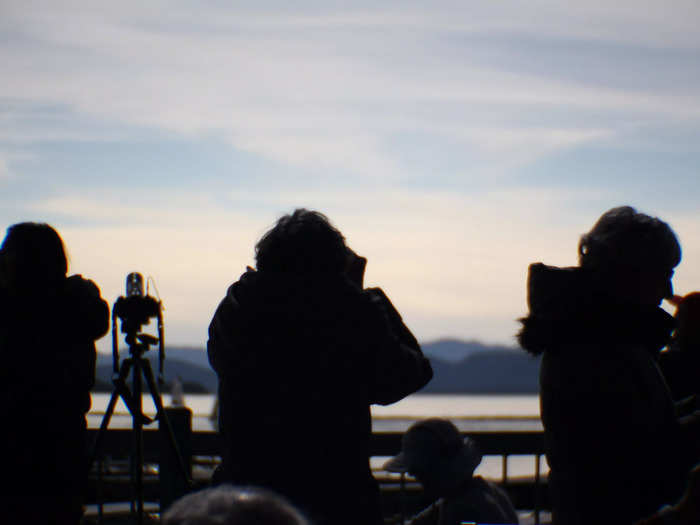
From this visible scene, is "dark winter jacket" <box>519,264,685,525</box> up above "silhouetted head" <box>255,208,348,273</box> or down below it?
below

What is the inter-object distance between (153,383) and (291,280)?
191cm

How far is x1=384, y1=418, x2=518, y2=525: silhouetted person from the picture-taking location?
400cm

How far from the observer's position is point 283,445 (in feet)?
11.0

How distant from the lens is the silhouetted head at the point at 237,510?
1563 millimetres

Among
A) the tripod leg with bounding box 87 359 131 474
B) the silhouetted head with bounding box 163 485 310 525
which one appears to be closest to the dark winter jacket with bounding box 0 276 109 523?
the tripod leg with bounding box 87 359 131 474

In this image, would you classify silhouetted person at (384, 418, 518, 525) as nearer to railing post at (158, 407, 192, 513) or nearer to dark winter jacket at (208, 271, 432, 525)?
dark winter jacket at (208, 271, 432, 525)

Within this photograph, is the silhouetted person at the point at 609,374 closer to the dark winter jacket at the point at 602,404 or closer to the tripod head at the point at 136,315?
the dark winter jacket at the point at 602,404

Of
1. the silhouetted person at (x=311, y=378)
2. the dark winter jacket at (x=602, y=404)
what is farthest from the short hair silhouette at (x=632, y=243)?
the silhouetted person at (x=311, y=378)

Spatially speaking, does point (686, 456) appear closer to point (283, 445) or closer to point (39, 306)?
point (283, 445)

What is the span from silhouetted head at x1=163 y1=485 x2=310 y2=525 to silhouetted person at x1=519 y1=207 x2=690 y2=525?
1.76m

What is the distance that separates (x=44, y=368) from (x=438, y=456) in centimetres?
158

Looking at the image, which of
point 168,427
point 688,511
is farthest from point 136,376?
point 688,511

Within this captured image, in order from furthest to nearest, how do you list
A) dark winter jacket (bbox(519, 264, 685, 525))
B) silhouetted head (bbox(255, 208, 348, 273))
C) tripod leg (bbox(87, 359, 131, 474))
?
tripod leg (bbox(87, 359, 131, 474)) < silhouetted head (bbox(255, 208, 348, 273)) < dark winter jacket (bbox(519, 264, 685, 525))

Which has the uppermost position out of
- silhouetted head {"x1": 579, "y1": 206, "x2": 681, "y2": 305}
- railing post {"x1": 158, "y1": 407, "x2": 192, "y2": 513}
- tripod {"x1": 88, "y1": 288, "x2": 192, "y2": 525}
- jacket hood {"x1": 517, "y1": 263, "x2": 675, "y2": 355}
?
silhouetted head {"x1": 579, "y1": 206, "x2": 681, "y2": 305}
